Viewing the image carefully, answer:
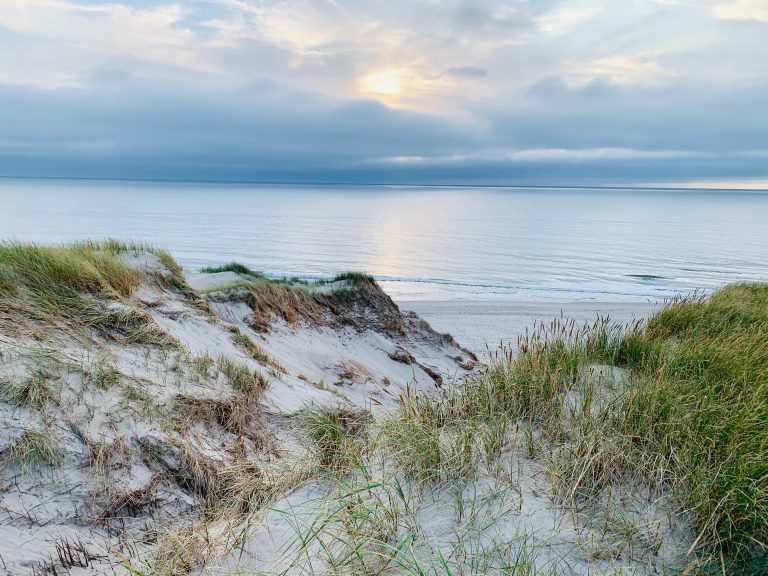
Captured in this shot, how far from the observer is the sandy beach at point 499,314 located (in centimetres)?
1609

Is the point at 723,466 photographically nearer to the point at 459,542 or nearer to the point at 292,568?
the point at 459,542

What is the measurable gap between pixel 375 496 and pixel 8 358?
373 centimetres

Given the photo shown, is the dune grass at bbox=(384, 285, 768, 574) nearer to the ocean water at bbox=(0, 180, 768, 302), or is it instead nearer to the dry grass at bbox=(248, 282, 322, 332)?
the dry grass at bbox=(248, 282, 322, 332)

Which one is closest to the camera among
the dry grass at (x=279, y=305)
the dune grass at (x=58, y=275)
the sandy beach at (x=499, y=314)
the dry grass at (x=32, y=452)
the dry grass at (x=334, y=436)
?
the dry grass at (x=32, y=452)

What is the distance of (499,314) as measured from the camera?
19938mm

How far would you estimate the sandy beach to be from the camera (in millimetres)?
16094

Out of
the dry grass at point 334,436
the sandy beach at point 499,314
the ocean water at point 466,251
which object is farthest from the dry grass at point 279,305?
the ocean water at point 466,251

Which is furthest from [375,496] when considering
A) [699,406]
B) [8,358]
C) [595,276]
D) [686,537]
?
[595,276]

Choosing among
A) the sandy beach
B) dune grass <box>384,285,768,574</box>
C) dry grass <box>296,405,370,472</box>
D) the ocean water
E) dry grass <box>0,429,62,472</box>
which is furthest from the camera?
the ocean water

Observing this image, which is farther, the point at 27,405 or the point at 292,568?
the point at 27,405

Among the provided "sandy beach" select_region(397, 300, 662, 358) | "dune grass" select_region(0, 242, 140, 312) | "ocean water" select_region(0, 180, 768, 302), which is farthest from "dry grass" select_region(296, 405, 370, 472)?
"ocean water" select_region(0, 180, 768, 302)

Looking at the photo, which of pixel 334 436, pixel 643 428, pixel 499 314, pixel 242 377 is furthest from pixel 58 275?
pixel 499 314

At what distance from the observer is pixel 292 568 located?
2908 millimetres

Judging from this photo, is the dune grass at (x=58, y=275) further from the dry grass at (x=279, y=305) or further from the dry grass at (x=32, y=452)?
the dry grass at (x=279, y=305)
